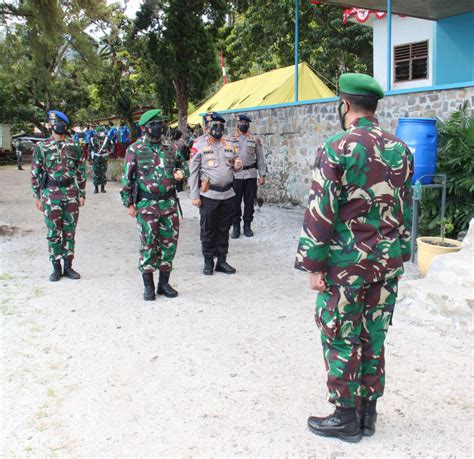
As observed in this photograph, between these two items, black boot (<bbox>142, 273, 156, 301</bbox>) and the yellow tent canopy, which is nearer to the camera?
black boot (<bbox>142, 273, 156, 301</bbox>)

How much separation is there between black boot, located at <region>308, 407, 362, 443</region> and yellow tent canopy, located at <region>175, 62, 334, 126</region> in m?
11.0

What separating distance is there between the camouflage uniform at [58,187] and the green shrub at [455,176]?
4.06 metres

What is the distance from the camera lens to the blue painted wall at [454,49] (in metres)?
11.6

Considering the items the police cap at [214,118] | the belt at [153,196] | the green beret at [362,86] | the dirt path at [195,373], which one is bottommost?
the dirt path at [195,373]

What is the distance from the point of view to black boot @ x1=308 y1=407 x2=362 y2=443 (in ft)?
8.79

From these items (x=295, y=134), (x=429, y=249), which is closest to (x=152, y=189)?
(x=429, y=249)

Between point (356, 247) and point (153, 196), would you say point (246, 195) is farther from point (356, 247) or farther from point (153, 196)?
point (356, 247)

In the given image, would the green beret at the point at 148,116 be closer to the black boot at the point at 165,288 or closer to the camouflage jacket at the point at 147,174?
the camouflage jacket at the point at 147,174

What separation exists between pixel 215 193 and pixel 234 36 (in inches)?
673

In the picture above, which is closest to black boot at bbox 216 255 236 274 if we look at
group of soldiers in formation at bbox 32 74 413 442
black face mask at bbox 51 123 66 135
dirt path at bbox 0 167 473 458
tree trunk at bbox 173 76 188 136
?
dirt path at bbox 0 167 473 458

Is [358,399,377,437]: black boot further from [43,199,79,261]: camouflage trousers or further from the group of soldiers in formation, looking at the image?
[43,199,79,261]: camouflage trousers

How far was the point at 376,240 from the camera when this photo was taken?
249 centimetres

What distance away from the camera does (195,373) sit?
139 inches

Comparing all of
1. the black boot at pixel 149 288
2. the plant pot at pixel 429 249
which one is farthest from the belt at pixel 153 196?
the plant pot at pixel 429 249
